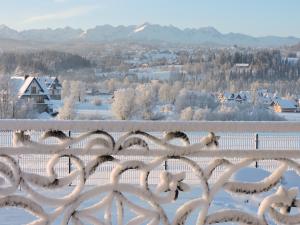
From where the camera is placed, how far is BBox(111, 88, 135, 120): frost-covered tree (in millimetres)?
28578

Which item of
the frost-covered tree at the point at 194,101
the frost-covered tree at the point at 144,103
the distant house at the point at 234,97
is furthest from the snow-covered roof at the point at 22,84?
the distant house at the point at 234,97

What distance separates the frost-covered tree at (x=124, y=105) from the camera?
2858 centimetres

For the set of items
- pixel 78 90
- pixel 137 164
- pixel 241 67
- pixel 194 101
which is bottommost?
pixel 194 101

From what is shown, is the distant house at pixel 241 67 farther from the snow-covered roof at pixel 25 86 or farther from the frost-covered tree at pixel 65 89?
the snow-covered roof at pixel 25 86

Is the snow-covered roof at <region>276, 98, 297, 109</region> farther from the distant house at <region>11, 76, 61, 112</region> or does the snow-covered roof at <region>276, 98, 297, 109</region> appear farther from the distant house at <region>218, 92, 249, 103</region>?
the distant house at <region>11, 76, 61, 112</region>

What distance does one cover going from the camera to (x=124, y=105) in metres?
28.9

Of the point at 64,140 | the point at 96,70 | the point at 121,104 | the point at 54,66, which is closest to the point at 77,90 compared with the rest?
the point at 54,66

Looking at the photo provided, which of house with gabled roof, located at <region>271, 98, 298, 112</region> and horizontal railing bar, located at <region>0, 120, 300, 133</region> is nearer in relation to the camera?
horizontal railing bar, located at <region>0, 120, 300, 133</region>

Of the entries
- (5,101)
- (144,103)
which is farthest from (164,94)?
(5,101)

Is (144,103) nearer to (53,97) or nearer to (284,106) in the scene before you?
(53,97)

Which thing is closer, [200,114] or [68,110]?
[68,110]

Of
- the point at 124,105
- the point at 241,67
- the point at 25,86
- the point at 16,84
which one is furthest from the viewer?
the point at 241,67

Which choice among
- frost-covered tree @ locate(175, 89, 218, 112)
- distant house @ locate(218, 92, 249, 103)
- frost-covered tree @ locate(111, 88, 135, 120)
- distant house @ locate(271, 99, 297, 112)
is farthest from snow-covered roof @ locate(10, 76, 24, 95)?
distant house @ locate(271, 99, 297, 112)

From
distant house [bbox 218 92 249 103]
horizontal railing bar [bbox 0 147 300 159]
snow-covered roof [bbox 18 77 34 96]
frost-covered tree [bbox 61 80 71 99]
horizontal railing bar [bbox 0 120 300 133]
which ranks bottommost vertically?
distant house [bbox 218 92 249 103]
